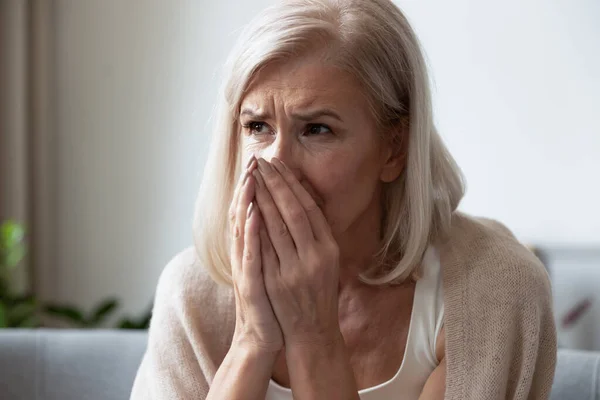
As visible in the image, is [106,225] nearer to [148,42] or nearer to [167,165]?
[167,165]

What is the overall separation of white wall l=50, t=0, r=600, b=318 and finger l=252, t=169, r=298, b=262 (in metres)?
1.47

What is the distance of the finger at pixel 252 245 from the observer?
1.38m

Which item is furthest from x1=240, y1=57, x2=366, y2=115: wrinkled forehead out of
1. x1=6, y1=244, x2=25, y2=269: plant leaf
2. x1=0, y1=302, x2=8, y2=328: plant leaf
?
x1=6, y1=244, x2=25, y2=269: plant leaf

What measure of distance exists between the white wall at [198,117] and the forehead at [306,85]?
4.50ft

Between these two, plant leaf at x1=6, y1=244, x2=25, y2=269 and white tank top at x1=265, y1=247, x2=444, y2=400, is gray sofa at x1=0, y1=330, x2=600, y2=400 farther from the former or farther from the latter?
plant leaf at x1=6, y1=244, x2=25, y2=269

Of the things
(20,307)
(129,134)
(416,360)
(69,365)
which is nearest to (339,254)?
(416,360)

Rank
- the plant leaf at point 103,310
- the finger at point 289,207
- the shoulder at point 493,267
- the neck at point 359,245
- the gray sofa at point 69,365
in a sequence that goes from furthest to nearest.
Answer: the plant leaf at point 103,310, the gray sofa at point 69,365, the neck at point 359,245, the shoulder at point 493,267, the finger at point 289,207

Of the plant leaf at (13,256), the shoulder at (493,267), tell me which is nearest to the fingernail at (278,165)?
the shoulder at (493,267)

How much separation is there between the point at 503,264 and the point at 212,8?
209cm

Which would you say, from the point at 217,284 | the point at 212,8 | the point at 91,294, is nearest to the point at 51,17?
the point at 212,8

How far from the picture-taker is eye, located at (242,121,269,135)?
1460mm

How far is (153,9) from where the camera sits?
3418 millimetres

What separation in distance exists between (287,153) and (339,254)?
7.8 inches

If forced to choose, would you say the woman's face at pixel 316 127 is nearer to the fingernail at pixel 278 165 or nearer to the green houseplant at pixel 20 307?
the fingernail at pixel 278 165
